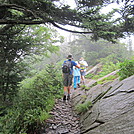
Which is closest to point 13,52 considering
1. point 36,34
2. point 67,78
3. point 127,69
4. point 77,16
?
point 36,34

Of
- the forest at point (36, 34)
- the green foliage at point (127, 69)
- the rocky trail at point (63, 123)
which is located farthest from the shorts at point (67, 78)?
the green foliage at point (127, 69)

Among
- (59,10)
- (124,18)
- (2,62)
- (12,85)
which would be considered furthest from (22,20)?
(124,18)

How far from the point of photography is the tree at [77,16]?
423 cm

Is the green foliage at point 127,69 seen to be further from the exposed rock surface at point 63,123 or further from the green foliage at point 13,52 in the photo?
the green foliage at point 13,52

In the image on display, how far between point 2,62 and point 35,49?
2.60 metres

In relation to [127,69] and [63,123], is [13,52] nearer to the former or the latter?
[63,123]

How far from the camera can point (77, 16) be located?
15.4ft

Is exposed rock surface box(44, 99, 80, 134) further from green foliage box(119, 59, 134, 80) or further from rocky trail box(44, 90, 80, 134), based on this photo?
green foliage box(119, 59, 134, 80)

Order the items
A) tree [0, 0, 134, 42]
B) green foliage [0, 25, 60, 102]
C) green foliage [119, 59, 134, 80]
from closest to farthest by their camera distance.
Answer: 1. tree [0, 0, 134, 42]
2. green foliage [119, 59, 134, 80]
3. green foliage [0, 25, 60, 102]

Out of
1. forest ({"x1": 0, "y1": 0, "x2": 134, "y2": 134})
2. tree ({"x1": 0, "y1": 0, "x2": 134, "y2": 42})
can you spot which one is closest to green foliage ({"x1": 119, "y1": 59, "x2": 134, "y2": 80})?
forest ({"x1": 0, "y1": 0, "x2": 134, "y2": 134})

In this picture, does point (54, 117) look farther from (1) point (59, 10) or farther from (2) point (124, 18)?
(2) point (124, 18)

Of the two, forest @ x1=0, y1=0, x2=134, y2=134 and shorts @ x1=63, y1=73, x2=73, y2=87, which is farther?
shorts @ x1=63, y1=73, x2=73, y2=87

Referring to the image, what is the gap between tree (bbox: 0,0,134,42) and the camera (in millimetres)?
4227

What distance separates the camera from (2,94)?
5.82 meters
